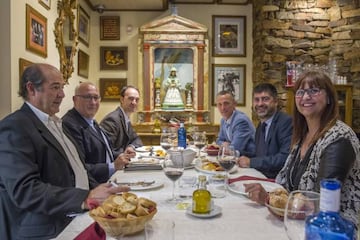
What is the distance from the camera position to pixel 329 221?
0.62 meters

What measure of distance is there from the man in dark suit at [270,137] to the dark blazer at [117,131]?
1.32 metres

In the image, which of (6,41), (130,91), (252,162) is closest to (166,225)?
(252,162)

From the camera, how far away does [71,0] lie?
365 cm

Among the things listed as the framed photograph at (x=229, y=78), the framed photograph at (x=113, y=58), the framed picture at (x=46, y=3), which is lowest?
the framed photograph at (x=229, y=78)

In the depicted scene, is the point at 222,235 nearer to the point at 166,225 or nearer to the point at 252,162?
the point at 166,225

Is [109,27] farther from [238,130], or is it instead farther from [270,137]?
[270,137]

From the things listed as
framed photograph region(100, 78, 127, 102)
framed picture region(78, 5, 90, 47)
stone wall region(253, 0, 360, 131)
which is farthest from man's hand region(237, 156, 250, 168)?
framed photograph region(100, 78, 127, 102)

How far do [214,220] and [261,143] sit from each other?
1.51 metres

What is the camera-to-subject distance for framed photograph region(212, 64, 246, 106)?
5.01 metres

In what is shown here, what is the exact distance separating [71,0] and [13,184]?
295 cm

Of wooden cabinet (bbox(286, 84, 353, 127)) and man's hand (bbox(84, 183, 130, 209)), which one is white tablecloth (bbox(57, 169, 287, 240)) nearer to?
man's hand (bbox(84, 183, 130, 209))

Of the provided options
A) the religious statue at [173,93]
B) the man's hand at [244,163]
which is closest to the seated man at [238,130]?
the man's hand at [244,163]

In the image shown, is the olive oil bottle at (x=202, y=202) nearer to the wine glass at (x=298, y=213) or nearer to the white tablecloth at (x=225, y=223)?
the white tablecloth at (x=225, y=223)

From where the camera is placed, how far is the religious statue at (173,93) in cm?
492
